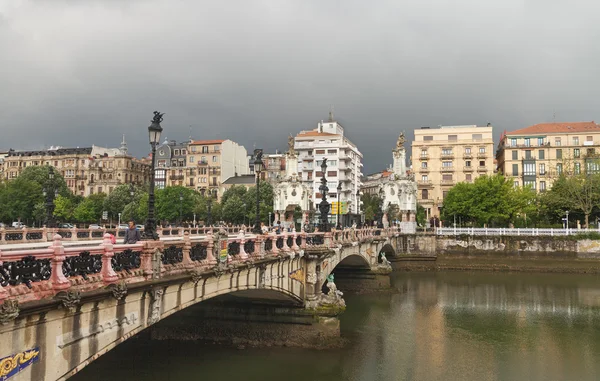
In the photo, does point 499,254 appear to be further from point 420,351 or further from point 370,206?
point 370,206

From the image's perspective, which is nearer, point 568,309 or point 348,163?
point 568,309

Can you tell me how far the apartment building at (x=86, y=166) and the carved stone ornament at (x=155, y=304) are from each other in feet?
314

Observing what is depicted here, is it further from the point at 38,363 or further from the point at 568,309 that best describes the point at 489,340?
the point at 38,363

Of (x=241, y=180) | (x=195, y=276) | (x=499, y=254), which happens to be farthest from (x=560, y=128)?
(x=195, y=276)

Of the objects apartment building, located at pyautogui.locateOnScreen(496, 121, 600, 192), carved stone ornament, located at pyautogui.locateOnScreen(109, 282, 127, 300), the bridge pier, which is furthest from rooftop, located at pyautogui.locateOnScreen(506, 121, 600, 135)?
carved stone ornament, located at pyautogui.locateOnScreen(109, 282, 127, 300)

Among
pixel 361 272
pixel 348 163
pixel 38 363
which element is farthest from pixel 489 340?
pixel 348 163

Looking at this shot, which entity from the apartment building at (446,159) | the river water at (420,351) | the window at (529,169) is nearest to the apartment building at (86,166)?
the apartment building at (446,159)

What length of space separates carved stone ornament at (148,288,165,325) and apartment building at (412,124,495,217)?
76266 millimetres

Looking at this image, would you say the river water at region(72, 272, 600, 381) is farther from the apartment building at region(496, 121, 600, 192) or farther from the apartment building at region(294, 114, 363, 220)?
the apartment building at region(294, 114, 363, 220)

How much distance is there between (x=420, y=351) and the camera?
21766 mm

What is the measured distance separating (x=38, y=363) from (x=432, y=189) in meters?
80.8

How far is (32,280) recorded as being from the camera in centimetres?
753

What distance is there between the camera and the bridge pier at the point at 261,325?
69.0 ft

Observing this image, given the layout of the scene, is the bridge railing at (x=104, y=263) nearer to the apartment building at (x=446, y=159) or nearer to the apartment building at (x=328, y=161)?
the apartment building at (x=446, y=159)
